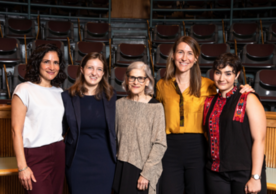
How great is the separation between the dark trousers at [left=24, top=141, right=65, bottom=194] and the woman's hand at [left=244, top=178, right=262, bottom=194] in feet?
2.89

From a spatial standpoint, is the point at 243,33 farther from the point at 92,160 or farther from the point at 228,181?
the point at 92,160

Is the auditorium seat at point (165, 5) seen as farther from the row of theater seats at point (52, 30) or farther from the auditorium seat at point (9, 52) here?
the auditorium seat at point (9, 52)

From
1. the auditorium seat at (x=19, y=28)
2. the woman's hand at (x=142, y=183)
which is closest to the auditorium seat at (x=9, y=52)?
the auditorium seat at (x=19, y=28)

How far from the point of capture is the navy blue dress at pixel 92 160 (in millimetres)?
1324

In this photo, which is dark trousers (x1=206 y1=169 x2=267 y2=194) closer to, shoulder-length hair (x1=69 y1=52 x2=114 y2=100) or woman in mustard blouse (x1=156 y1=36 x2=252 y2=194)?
woman in mustard blouse (x1=156 y1=36 x2=252 y2=194)

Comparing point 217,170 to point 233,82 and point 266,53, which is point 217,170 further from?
point 266,53

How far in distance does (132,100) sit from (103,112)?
163 millimetres

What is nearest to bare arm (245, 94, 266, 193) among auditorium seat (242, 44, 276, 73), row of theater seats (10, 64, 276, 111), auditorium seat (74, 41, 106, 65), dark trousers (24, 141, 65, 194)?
dark trousers (24, 141, 65, 194)

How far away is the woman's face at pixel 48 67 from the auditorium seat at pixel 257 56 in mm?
2849

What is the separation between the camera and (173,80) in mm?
1468

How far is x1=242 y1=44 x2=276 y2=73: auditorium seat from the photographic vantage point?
356cm

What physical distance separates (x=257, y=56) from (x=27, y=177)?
11.2ft

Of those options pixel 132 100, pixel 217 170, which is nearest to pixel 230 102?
pixel 217 170

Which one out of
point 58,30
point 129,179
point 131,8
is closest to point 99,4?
point 131,8
